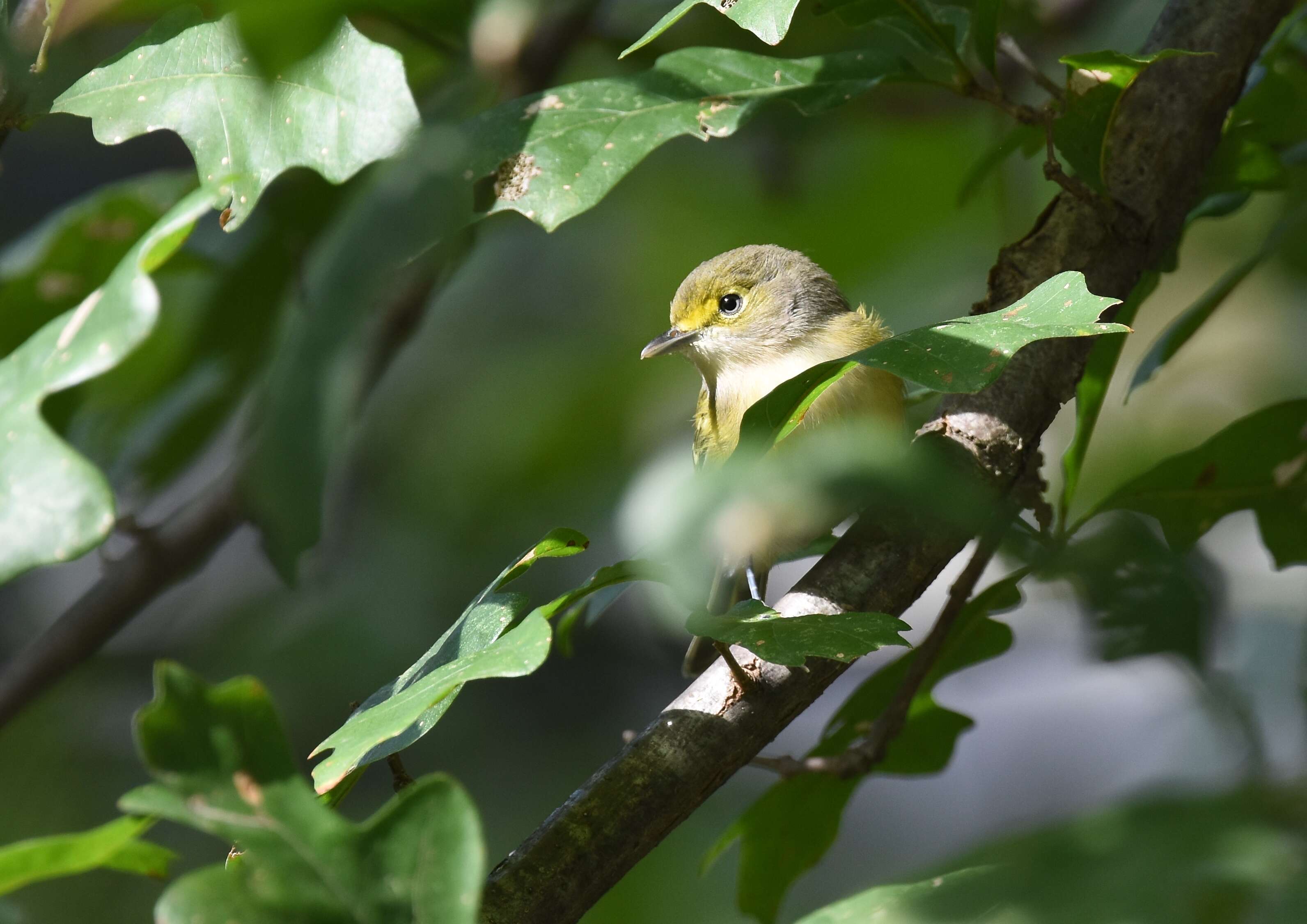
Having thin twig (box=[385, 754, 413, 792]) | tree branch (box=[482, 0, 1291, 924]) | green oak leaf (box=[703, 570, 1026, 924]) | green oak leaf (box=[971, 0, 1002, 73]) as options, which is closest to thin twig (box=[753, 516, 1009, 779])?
green oak leaf (box=[703, 570, 1026, 924])

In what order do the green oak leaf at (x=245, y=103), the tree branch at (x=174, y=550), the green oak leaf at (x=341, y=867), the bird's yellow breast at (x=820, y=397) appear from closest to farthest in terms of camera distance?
1. the green oak leaf at (x=341, y=867)
2. the green oak leaf at (x=245, y=103)
3. the bird's yellow breast at (x=820, y=397)
4. the tree branch at (x=174, y=550)

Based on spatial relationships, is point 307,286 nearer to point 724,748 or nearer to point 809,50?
point 724,748

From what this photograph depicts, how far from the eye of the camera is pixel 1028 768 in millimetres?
5094

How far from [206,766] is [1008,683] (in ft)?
14.5

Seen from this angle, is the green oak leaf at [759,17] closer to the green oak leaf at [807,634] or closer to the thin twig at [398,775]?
the green oak leaf at [807,634]

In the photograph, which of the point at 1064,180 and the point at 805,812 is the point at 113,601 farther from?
the point at 1064,180

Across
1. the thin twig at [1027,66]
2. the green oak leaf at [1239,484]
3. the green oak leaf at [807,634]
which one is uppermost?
the thin twig at [1027,66]

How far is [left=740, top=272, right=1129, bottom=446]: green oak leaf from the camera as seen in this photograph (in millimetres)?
1284

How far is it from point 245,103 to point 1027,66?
47.1 inches

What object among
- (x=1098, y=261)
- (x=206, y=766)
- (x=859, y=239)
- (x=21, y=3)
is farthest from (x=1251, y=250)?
(x=206, y=766)

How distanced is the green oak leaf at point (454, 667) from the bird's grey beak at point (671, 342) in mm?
1436

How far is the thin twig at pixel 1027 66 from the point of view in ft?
6.09

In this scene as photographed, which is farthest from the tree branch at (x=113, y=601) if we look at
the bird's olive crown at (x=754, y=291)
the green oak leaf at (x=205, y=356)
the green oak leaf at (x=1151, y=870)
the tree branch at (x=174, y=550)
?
the green oak leaf at (x=1151, y=870)

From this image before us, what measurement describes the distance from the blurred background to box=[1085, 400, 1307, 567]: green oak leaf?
0.94 metres
